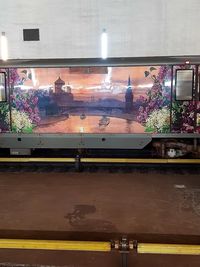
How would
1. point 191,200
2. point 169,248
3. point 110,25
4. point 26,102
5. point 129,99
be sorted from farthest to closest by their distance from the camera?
point 110,25, point 26,102, point 129,99, point 191,200, point 169,248

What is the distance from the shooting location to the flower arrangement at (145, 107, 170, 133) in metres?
8.21

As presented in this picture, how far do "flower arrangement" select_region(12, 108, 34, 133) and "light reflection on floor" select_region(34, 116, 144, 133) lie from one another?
0.44m

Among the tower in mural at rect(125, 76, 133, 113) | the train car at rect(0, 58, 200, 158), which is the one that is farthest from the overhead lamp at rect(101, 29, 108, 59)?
the tower in mural at rect(125, 76, 133, 113)

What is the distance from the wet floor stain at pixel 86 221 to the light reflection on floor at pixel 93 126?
2403 mm

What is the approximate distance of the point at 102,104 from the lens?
8.27m

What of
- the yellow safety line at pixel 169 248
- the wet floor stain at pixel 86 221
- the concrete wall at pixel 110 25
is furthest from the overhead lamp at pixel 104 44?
the yellow safety line at pixel 169 248

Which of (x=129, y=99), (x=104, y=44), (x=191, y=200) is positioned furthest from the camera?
(x=104, y=44)

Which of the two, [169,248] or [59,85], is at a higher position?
[59,85]

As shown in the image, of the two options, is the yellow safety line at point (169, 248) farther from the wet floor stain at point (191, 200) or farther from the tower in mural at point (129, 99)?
the tower in mural at point (129, 99)

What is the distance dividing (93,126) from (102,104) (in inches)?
21.5

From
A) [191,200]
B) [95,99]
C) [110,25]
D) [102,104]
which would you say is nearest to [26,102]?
[95,99]

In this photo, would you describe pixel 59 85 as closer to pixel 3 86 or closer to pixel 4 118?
pixel 3 86

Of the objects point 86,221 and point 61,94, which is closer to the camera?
point 86,221

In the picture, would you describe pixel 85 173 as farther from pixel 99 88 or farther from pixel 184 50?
pixel 184 50
